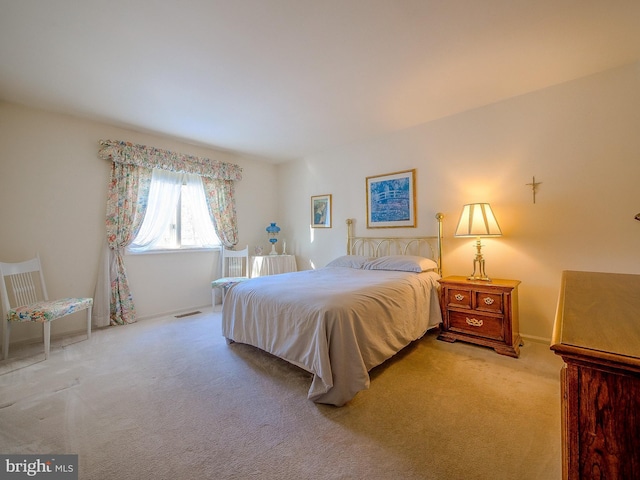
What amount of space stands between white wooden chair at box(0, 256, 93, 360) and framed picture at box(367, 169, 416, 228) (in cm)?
361

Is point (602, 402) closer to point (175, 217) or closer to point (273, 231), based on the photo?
point (175, 217)

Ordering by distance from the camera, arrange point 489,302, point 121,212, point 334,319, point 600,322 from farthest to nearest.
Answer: point 121,212 < point 489,302 < point 334,319 < point 600,322

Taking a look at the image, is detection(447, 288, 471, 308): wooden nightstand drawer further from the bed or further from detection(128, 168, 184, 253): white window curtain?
detection(128, 168, 184, 253): white window curtain

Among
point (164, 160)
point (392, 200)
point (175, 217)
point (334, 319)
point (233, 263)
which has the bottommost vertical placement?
point (334, 319)

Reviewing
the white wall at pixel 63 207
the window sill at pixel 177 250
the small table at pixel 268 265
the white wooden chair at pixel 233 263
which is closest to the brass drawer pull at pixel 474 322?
the small table at pixel 268 265

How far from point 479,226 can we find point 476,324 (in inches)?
38.3

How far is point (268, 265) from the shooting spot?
174 inches

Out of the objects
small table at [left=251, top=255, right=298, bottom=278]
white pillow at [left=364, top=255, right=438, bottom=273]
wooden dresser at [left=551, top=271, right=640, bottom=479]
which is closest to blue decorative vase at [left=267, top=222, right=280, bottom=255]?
small table at [left=251, top=255, right=298, bottom=278]

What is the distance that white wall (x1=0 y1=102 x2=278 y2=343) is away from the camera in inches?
113

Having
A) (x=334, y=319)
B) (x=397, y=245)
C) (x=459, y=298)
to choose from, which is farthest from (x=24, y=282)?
(x=459, y=298)

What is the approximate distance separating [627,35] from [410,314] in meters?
2.65

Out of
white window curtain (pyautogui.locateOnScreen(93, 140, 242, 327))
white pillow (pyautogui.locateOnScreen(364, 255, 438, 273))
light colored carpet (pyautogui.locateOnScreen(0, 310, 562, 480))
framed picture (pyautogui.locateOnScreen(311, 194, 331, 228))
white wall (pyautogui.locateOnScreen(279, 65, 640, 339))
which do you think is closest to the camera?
light colored carpet (pyautogui.locateOnScreen(0, 310, 562, 480))

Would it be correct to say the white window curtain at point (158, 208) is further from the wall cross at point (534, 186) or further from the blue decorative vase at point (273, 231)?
the wall cross at point (534, 186)

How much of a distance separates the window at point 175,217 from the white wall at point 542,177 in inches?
116
